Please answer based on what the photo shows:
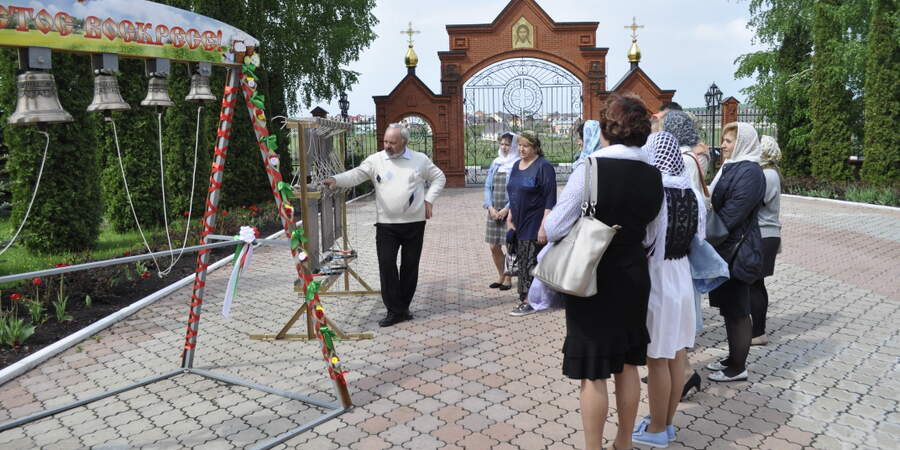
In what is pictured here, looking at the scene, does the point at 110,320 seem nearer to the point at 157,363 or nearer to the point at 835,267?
the point at 157,363

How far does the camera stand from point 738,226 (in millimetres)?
4285

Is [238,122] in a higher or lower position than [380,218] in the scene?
higher

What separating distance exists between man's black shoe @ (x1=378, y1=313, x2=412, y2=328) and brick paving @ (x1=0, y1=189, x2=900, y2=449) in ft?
0.33

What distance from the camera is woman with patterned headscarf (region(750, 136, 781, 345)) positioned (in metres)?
4.69

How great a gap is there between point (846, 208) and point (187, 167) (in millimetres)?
14033

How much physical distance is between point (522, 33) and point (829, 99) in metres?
9.20

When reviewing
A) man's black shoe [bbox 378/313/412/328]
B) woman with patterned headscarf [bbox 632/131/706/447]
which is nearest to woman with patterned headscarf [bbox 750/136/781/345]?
woman with patterned headscarf [bbox 632/131/706/447]

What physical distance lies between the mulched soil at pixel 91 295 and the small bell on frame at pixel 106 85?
9.17 ft

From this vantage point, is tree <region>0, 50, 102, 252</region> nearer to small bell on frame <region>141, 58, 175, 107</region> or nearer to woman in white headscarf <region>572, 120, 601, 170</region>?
small bell on frame <region>141, 58, 175, 107</region>

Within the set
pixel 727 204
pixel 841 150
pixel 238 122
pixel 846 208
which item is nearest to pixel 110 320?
pixel 727 204

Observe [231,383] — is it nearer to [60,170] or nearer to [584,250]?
[584,250]

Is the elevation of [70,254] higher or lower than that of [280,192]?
lower

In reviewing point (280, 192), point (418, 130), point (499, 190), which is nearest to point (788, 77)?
point (418, 130)

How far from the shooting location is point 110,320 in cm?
626
